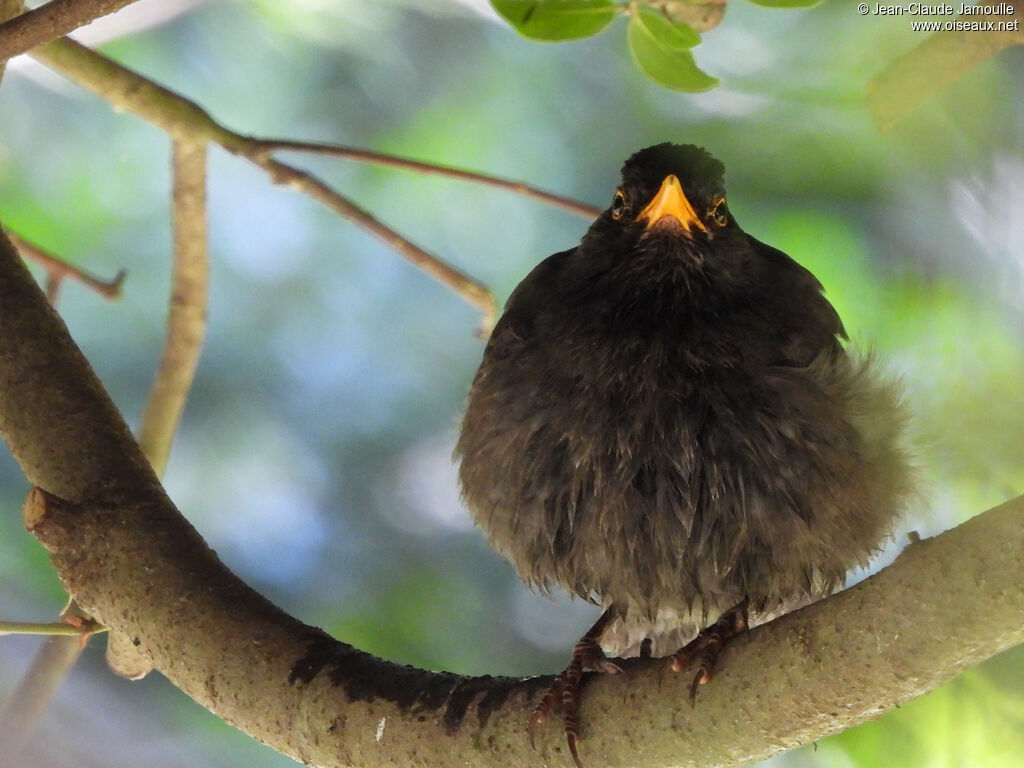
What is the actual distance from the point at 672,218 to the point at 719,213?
0.16 metres

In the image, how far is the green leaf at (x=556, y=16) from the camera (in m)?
1.77

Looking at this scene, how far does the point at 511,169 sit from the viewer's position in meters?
3.13

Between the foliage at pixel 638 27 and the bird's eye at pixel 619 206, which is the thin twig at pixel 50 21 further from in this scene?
the bird's eye at pixel 619 206

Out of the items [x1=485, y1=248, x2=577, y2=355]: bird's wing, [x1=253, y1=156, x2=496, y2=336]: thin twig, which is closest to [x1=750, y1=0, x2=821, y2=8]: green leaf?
[x1=485, y1=248, x2=577, y2=355]: bird's wing

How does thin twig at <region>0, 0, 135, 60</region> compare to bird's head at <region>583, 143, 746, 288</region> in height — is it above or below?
below

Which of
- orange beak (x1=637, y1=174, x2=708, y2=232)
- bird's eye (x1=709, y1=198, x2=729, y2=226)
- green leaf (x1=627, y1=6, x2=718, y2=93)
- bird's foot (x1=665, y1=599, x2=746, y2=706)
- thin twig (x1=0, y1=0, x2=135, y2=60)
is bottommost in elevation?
bird's foot (x1=665, y1=599, x2=746, y2=706)

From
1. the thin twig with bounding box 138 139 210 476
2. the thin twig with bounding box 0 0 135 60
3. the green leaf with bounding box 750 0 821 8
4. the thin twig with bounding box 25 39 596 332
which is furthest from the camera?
the thin twig with bounding box 138 139 210 476

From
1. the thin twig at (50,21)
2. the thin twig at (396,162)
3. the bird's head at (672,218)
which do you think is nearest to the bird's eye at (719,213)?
the bird's head at (672,218)

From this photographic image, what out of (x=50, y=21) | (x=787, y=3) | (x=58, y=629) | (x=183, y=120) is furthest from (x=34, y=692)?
(x=787, y=3)

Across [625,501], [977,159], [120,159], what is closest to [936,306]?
[977,159]

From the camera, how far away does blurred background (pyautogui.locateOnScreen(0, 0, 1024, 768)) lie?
2.72 meters

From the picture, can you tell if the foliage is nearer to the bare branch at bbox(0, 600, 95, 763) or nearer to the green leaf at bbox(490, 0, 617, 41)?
the green leaf at bbox(490, 0, 617, 41)

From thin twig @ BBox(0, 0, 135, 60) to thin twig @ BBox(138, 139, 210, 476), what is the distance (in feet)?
3.75

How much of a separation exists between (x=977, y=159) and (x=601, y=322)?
961 mm
